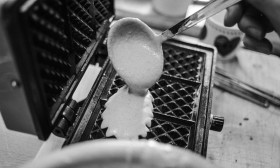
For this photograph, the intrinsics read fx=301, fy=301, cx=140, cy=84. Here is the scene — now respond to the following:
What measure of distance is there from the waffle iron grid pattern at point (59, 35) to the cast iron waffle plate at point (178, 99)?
0.15m

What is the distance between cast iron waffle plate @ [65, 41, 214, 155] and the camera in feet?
3.07

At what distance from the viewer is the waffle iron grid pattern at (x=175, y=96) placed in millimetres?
942

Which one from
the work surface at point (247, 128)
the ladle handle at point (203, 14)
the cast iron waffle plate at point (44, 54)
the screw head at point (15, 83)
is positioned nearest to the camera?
the cast iron waffle plate at point (44, 54)

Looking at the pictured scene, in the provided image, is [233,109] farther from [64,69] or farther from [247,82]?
[64,69]

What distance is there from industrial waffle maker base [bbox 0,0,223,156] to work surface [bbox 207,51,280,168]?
0.86 feet

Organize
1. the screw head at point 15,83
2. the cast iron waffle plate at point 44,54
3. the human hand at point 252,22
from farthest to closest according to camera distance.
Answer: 1. the human hand at point 252,22
2. the screw head at point 15,83
3. the cast iron waffle plate at point 44,54

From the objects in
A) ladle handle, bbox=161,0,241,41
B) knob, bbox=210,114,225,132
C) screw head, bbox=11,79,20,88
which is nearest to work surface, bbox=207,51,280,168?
knob, bbox=210,114,225,132

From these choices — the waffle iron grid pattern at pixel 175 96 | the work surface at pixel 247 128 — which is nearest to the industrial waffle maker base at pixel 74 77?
the waffle iron grid pattern at pixel 175 96

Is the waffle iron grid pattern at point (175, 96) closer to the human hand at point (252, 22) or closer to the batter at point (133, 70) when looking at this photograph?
the batter at point (133, 70)

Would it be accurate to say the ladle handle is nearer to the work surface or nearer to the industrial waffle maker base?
the industrial waffle maker base

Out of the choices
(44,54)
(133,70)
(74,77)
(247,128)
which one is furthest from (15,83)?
(247,128)

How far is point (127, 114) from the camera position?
975 mm

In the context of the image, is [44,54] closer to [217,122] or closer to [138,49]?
[138,49]

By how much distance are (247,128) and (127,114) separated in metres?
0.60
